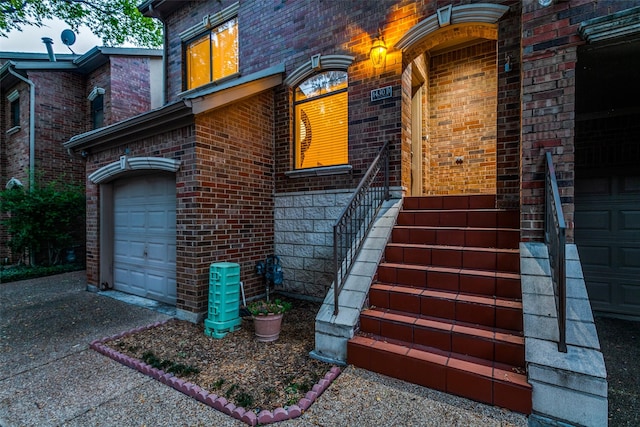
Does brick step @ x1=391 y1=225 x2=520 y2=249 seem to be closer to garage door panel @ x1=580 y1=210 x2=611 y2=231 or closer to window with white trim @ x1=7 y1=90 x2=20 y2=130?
garage door panel @ x1=580 y1=210 x2=611 y2=231

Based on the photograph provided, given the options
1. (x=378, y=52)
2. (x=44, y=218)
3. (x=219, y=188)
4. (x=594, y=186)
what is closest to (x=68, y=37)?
(x=44, y=218)

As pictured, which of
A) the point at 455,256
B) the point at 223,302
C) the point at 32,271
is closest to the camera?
the point at 455,256

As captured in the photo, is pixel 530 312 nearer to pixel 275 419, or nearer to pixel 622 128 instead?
pixel 275 419

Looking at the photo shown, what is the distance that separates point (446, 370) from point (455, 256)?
132 cm

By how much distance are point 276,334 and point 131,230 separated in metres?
3.80

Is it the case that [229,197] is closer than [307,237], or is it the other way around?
[229,197]

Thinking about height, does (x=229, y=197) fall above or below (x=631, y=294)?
above

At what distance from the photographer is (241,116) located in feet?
16.6

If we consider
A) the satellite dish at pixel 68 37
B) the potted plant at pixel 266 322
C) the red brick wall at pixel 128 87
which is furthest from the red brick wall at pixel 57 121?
the potted plant at pixel 266 322

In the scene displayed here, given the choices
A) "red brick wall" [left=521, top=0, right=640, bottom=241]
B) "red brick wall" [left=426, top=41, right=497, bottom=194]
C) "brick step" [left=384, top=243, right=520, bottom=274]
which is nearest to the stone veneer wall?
"brick step" [left=384, top=243, right=520, bottom=274]

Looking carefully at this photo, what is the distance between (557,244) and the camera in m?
2.36

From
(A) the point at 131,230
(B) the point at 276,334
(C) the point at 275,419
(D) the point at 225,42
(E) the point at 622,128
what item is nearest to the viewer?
(C) the point at 275,419

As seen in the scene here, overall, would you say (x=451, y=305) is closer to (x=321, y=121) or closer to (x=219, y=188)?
(x=219, y=188)

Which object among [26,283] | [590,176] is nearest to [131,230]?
[26,283]
